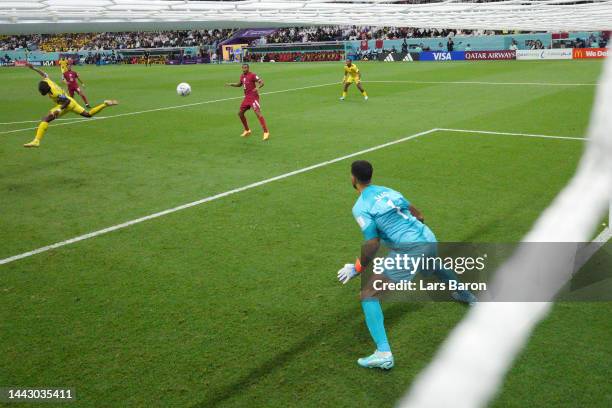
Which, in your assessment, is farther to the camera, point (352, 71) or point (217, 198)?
point (352, 71)

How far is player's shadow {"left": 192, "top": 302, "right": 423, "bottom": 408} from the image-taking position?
431 cm

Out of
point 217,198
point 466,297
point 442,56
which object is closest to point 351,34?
point 442,56

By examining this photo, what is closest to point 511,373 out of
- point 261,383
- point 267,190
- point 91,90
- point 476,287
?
point 476,287

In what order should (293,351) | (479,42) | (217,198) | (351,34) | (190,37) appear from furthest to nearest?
(190,37), (351,34), (479,42), (217,198), (293,351)

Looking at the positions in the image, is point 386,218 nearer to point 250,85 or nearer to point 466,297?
point 466,297

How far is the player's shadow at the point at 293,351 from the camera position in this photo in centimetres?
431

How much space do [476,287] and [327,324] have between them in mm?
1716

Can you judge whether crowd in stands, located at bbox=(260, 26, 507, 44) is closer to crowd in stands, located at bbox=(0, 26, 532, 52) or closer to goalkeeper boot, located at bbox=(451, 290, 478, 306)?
crowd in stands, located at bbox=(0, 26, 532, 52)

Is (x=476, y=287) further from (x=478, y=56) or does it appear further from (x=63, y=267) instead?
(x=478, y=56)

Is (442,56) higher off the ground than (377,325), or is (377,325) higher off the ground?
(442,56)

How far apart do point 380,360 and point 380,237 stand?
105 centimetres

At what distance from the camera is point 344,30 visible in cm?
5716

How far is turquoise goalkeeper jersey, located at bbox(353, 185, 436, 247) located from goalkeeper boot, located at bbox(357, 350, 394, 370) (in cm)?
93

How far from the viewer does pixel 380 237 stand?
4.73 m
